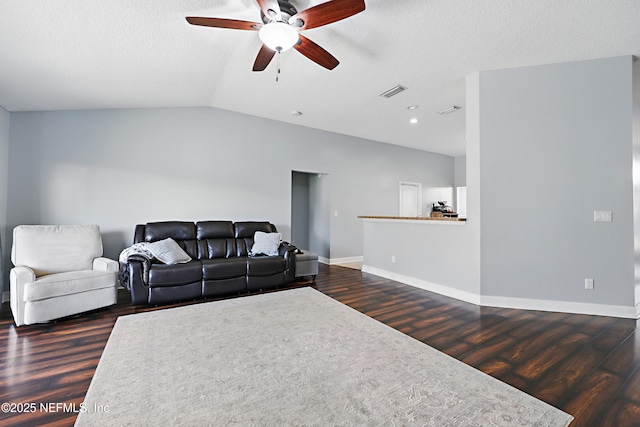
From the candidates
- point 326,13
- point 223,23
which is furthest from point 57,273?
point 326,13

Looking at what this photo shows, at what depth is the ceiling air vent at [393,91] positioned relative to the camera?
3.77 metres

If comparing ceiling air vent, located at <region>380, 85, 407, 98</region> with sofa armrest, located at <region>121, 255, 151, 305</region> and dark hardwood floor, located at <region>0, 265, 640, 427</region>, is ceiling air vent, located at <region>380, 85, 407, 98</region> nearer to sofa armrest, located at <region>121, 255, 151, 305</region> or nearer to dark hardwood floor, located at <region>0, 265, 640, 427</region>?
dark hardwood floor, located at <region>0, 265, 640, 427</region>

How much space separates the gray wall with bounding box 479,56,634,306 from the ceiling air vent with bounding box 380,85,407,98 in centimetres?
98

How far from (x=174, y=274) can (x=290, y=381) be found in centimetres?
230

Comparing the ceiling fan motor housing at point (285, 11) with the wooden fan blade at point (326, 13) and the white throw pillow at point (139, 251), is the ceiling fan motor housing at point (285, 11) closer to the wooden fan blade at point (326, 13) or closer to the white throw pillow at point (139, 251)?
the wooden fan blade at point (326, 13)

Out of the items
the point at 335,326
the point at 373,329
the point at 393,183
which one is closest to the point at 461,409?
the point at 373,329

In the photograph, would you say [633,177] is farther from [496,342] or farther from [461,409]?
[461,409]

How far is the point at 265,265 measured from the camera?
12.9ft

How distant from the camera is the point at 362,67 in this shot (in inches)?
128

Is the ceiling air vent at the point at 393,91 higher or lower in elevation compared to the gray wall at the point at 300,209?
higher

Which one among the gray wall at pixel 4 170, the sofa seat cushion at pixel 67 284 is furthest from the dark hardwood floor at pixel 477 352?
the gray wall at pixel 4 170

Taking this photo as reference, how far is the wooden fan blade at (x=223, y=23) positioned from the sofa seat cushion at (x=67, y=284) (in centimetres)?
280

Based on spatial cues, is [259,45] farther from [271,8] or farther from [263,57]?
[271,8]

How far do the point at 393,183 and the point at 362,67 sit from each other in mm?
4126
